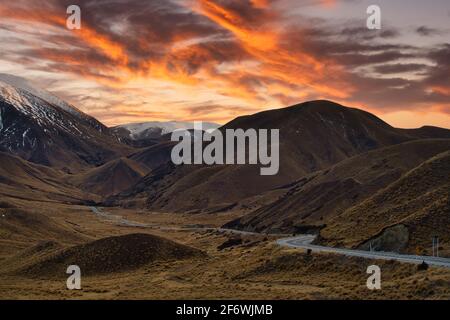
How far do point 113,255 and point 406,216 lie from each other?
4768 centimetres

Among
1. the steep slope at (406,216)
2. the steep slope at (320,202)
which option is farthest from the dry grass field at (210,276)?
the steep slope at (320,202)

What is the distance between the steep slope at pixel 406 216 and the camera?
71312mm

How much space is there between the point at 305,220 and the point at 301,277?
82675 millimetres

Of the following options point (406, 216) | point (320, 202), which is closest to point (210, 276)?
point (406, 216)

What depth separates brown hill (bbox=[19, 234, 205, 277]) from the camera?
88.2m

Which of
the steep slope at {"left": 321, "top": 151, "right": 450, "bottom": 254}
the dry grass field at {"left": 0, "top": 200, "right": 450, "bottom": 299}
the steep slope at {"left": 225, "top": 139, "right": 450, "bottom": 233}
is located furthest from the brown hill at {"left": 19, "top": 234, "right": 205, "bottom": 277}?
the steep slope at {"left": 225, "top": 139, "right": 450, "bottom": 233}

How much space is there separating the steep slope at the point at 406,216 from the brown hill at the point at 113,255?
91.1 ft

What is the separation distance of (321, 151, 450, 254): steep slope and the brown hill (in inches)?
1093

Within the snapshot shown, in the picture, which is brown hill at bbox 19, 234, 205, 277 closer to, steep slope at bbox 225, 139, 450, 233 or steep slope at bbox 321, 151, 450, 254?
steep slope at bbox 321, 151, 450, 254

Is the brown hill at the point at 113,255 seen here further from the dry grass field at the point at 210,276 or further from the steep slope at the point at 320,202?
the steep slope at the point at 320,202

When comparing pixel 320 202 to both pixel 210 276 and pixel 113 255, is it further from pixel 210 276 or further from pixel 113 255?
pixel 210 276

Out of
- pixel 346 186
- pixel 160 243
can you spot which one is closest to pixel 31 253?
pixel 160 243

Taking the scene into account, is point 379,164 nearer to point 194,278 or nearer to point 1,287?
point 194,278

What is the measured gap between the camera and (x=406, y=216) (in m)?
80.4
